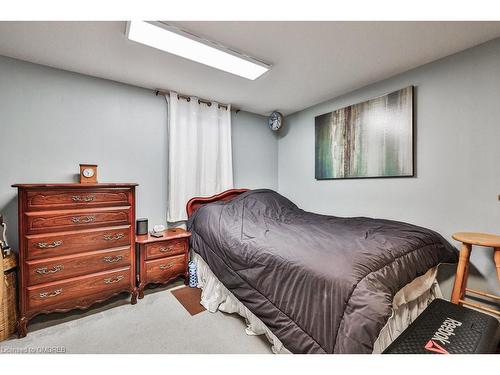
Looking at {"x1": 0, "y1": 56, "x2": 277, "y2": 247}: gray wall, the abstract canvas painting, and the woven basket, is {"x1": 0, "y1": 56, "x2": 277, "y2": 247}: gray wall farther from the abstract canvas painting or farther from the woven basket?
the abstract canvas painting

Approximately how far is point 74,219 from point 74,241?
0.18m

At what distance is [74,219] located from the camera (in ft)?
5.85

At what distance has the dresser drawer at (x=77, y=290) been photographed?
163cm

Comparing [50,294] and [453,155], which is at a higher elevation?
[453,155]

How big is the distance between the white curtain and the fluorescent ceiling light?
90 centimetres

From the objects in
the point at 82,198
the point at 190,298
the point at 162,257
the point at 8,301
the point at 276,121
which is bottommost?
the point at 190,298

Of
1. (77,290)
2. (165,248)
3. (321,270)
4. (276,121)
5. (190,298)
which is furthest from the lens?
(276,121)

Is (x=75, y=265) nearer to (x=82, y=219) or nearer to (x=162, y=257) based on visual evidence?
(x=82, y=219)

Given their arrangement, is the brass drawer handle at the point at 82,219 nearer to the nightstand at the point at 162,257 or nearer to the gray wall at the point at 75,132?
the nightstand at the point at 162,257

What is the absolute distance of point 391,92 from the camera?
7.57 feet

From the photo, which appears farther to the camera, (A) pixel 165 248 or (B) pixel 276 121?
(B) pixel 276 121

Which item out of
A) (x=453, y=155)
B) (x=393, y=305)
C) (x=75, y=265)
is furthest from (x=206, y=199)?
(x=453, y=155)

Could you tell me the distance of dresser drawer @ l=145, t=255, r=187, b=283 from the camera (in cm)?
216

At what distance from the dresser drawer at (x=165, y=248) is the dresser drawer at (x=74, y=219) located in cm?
37
